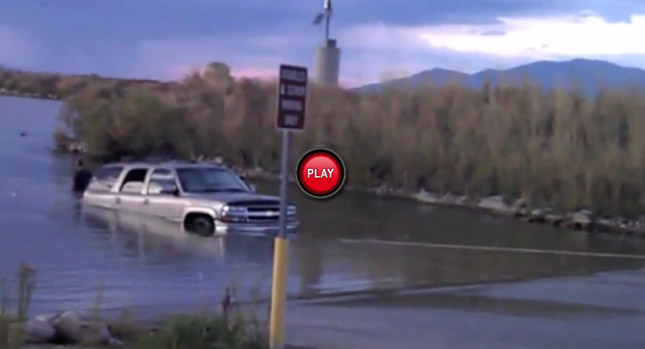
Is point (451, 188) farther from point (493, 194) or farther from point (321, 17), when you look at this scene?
point (321, 17)

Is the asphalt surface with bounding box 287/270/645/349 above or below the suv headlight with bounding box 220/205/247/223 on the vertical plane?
below

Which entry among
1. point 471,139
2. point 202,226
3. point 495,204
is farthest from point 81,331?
point 471,139

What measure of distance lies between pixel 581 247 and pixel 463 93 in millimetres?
14774

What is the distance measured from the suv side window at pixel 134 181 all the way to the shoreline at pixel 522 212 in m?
5.53

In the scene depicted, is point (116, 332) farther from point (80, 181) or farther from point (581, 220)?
point (581, 220)

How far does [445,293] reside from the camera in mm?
17891

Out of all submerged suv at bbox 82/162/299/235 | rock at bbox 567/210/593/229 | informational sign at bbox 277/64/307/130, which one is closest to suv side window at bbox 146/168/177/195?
submerged suv at bbox 82/162/299/235

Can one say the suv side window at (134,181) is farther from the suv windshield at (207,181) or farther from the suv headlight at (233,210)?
the suv headlight at (233,210)

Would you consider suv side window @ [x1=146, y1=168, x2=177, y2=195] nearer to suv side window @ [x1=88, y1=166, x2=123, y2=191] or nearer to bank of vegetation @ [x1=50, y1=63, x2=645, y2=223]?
suv side window @ [x1=88, y1=166, x2=123, y2=191]

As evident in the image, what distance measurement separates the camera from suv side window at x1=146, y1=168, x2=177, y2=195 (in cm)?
2527

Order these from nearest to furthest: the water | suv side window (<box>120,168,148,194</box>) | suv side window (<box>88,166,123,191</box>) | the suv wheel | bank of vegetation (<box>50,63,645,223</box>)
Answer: the water, the suv wheel, suv side window (<box>120,168,148,194</box>), suv side window (<box>88,166,123,191</box>), bank of vegetation (<box>50,63,645,223</box>)

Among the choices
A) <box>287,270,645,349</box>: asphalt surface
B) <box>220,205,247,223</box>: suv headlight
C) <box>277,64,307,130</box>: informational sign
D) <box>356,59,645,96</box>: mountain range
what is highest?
<box>356,59,645,96</box>: mountain range

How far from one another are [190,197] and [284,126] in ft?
45.7

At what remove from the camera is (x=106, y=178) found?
27.3 meters
